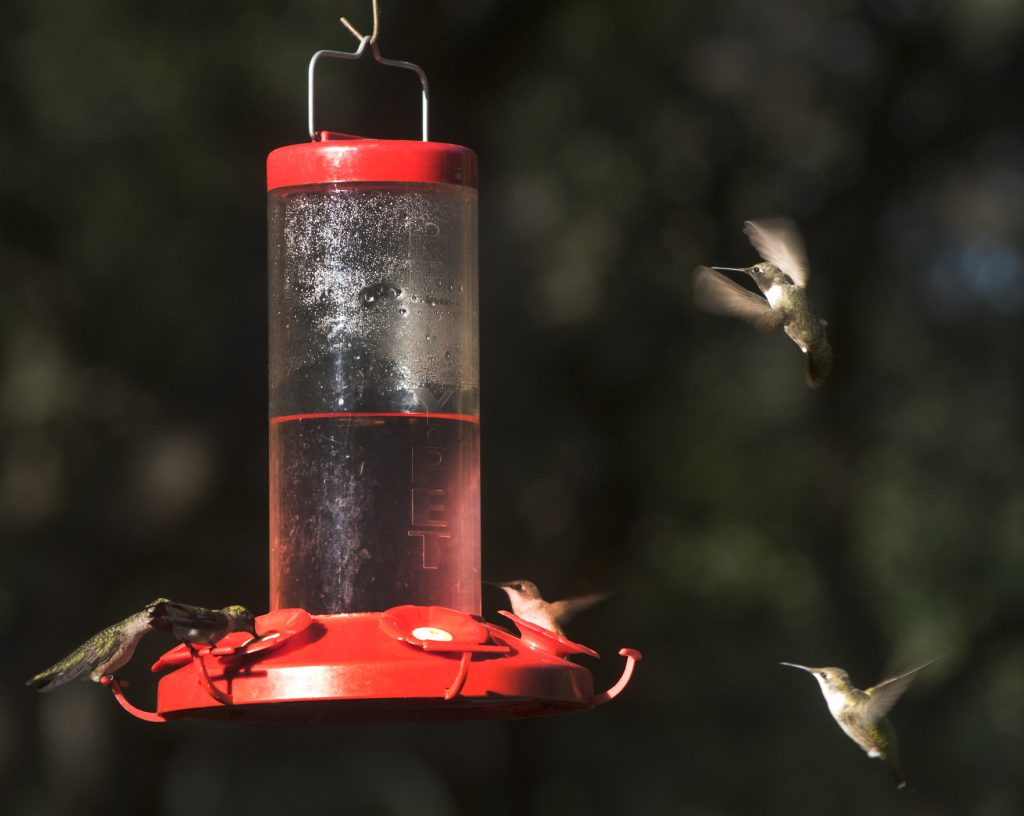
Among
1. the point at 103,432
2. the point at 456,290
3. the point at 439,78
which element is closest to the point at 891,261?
the point at 439,78

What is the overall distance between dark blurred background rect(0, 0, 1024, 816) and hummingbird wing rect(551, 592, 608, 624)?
174 inches

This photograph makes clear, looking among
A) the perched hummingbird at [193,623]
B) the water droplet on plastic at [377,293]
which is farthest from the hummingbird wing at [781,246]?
the perched hummingbird at [193,623]

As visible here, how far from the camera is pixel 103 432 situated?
39.3 ft

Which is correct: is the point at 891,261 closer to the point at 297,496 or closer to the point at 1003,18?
the point at 1003,18

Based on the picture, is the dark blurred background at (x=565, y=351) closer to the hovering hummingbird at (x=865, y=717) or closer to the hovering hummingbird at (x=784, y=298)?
the hovering hummingbird at (x=784, y=298)

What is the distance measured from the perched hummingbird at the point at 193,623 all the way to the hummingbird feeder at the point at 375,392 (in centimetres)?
34

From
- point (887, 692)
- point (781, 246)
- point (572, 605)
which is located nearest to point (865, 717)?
point (887, 692)

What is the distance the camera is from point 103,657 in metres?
4.54

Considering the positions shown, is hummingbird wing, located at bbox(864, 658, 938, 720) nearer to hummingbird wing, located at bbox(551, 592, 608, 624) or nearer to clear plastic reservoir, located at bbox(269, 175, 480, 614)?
hummingbird wing, located at bbox(551, 592, 608, 624)

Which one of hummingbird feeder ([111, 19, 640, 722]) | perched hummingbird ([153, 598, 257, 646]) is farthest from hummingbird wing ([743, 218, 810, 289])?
perched hummingbird ([153, 598, 257, 646])

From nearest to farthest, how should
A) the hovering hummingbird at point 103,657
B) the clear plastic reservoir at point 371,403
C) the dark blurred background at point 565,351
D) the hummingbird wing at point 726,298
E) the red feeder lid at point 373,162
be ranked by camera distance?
the hovering hummingbird at point 103,657 < the red feeder lid at point 373,162 < the clear plastic reservoir at point 371,403 < the hummingbird wing at point 726,298 < the dark blurred background at point 565,351

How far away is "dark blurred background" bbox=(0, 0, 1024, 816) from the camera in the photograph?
11.2 meters

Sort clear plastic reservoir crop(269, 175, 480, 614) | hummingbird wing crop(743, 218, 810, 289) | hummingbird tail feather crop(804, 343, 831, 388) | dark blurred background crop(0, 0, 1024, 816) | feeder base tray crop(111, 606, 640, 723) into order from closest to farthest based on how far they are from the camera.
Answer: feeder base tray crop(111, 606, 640, 723)
clear plastic reservoir crop(269, 175, 480, 614)
hummingbird wing crop(743, 218, 810, 289)
hummingbird tail feather crop(804, 343, 831, 388)
dark blurred background crop(0, 0, 1024, 816)

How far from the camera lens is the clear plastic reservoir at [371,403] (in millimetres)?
4969
